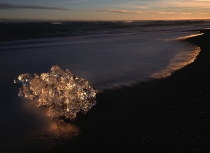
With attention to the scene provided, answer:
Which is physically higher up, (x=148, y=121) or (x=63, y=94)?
(x=63, y=94)

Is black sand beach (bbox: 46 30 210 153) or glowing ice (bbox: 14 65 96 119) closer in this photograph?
black sand beach (bbox: 46 30 210 153)

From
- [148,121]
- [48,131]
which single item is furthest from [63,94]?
[148,121]

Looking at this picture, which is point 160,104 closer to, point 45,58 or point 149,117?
point 149,117

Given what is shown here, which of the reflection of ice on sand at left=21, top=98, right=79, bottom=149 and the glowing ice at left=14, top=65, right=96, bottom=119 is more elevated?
the glowing ice at left=14, top=65, right=96, bottom=119

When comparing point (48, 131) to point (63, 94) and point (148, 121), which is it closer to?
point (63, 94)

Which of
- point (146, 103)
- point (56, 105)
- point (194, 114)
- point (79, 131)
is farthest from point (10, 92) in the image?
point (194, 114)
